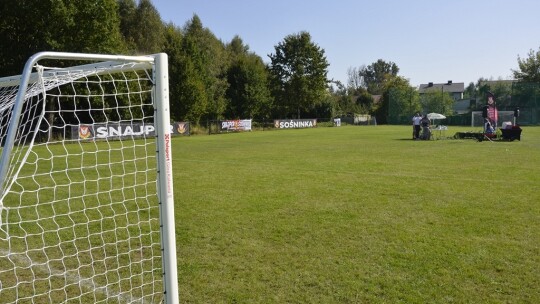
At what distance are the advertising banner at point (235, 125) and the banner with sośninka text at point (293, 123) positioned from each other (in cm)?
573

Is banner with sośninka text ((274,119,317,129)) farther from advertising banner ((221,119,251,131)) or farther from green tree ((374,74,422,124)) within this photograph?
green tree ((374,74,422,124))

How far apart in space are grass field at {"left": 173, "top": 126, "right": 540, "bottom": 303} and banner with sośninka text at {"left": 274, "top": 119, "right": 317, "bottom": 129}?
3912 cm

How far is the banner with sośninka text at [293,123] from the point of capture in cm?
5072

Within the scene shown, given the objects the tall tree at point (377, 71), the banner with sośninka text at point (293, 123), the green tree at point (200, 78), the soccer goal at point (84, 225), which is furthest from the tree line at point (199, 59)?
the tall tree at point (377, 71)

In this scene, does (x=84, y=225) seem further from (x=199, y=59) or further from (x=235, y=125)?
(x=199, y=59)

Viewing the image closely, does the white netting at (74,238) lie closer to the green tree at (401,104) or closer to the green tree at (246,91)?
the green tree at (246,91)

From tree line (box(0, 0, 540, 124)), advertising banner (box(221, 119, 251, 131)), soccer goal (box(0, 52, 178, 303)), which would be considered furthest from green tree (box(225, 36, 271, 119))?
soccer goal (box(0, 52, 178, 303))

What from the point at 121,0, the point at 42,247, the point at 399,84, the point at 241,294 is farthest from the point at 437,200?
the point at 399,84

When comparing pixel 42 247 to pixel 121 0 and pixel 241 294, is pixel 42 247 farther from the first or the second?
pixel 121 0

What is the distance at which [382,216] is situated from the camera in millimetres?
7043

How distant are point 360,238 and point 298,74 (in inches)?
2330

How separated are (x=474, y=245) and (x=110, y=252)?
470cm

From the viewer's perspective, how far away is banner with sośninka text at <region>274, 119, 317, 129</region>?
166 feet

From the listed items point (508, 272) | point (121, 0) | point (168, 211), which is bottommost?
point (508, 272)
